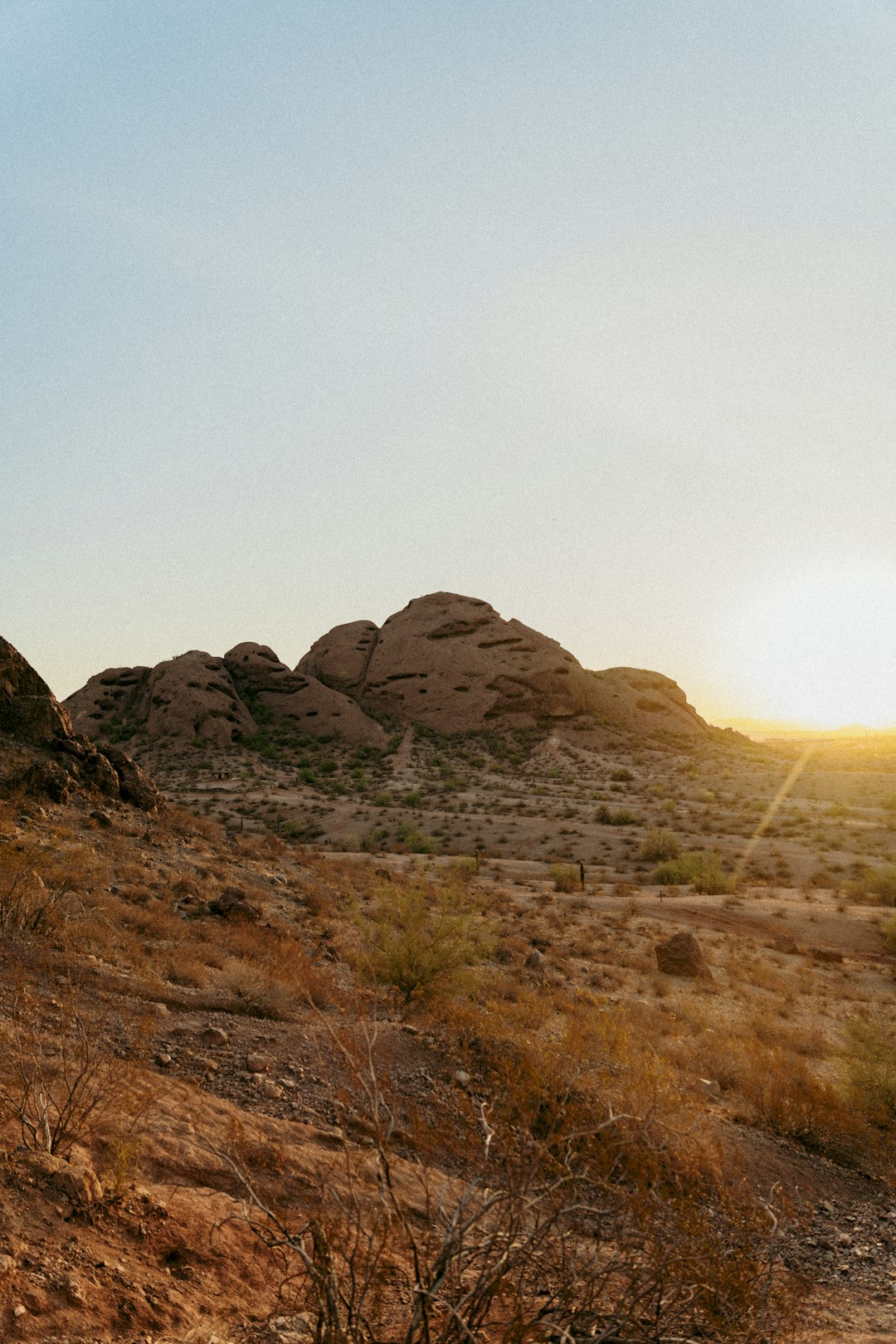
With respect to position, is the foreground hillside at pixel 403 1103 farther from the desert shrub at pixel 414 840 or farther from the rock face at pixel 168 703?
the rock face at pixel 168 703

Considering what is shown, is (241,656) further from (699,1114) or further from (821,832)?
(699,1114)

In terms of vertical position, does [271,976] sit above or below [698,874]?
above

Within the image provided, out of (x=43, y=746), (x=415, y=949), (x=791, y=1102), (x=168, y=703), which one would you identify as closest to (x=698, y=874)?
(x=415, y=949)

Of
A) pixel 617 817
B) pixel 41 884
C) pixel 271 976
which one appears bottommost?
pixel 617 817

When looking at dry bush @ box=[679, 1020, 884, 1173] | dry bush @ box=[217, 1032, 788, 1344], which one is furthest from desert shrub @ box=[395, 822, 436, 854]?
dry bush @ box=[217, 1032, 788, 1344]

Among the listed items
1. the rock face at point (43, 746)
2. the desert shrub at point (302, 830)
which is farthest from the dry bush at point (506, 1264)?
the desert shrub at point (302, 830)

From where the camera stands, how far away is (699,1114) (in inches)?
249

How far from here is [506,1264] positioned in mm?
2404

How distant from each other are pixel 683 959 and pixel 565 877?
32.2ft

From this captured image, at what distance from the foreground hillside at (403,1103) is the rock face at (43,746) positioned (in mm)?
74

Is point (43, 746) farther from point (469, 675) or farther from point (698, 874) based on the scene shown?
point (469, 675)

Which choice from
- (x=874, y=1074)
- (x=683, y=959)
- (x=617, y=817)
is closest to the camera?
(x=874, y=1074)

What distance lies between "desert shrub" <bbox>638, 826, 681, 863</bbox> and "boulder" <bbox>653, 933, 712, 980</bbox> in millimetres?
14341

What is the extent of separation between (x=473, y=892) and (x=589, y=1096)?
14853mm
